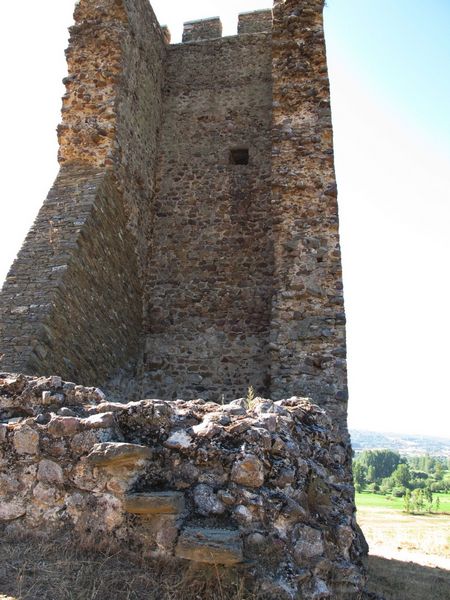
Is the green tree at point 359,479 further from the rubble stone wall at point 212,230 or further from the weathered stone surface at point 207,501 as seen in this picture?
the weathered stone surface at point 207,501

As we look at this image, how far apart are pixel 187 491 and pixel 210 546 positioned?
396 mm

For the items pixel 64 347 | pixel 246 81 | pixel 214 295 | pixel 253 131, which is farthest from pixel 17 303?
pixel 246 81

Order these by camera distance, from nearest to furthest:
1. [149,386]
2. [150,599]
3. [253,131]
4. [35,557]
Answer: [150,599] → [35,557] → [149,386] → [253,131]

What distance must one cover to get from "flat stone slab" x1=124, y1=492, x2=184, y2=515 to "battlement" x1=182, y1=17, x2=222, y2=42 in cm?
1009

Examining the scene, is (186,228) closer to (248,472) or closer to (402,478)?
(248,472)

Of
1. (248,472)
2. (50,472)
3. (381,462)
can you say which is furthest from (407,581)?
(381,462)

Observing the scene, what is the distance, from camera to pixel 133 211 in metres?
7.96

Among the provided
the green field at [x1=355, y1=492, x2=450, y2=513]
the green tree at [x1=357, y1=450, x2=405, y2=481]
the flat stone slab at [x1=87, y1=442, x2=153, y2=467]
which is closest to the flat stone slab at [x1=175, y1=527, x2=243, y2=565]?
the flat stone slab at [x1=87, y1=442, x2=153, y2=467]

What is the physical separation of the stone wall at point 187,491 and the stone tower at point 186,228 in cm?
223

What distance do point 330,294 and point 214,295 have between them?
2.10m

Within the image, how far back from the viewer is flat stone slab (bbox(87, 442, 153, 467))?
9.67 ft

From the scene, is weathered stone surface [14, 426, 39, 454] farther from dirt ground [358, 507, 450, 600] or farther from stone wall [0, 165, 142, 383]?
dirt ground [358, 507, 450, 600]

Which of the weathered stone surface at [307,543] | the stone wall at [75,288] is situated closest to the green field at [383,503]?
the stone wall at [75,288]

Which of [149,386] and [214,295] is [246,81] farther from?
[149,386]
